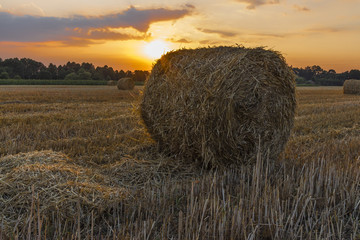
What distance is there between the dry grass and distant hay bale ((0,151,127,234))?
0.02 meters

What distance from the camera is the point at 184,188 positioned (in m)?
3.92

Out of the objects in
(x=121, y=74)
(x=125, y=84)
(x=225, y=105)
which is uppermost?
(x=121, y=74)

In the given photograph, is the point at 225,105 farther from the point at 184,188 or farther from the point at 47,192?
the point at 47,192

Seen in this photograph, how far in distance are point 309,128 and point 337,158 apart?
2828 mm

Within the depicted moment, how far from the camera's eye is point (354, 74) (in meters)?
68.6

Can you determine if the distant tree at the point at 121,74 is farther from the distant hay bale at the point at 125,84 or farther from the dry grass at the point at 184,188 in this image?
the dry grass at the point at 184,188

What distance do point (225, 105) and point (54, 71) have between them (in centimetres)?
5286

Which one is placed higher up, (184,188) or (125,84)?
(125,84)

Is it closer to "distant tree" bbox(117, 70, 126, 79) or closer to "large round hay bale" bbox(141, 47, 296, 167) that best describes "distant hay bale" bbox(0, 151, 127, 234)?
"large round hay bale" bbox(141, 47, 296, 167)

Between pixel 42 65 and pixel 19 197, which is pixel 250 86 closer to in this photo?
pixel 19 197

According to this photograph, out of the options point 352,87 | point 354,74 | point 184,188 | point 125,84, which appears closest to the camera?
point 184,188

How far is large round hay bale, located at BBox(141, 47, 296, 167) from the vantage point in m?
4.73

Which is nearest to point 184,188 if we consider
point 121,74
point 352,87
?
point 352,87

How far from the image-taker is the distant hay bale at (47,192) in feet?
10.2
